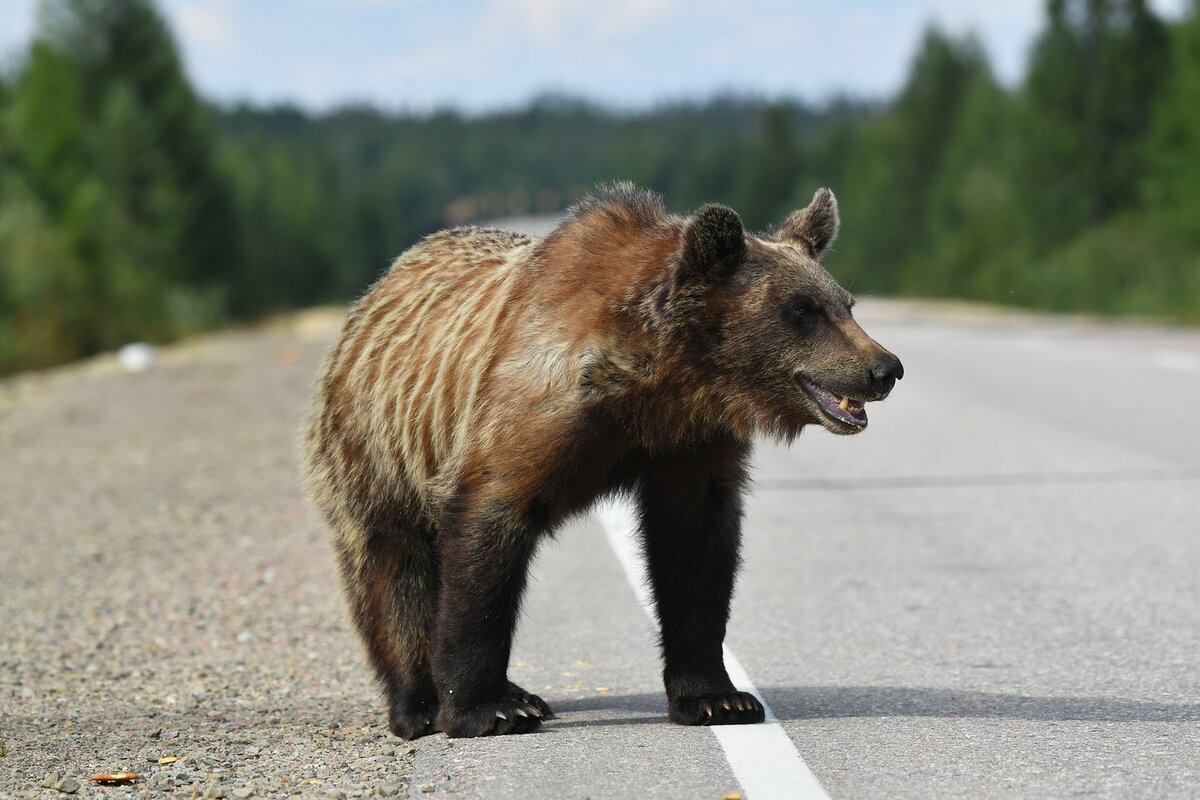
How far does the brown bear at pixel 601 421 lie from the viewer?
473 cm

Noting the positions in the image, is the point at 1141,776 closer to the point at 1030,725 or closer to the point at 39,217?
the point at 1030,725

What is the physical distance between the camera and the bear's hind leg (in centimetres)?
520

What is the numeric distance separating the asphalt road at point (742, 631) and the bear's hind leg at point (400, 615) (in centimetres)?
14

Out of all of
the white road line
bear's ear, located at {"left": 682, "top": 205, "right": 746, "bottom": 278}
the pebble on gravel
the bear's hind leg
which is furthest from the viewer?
the bear's hind leg

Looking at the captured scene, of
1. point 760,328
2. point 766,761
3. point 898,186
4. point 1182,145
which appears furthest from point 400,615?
point 898,186

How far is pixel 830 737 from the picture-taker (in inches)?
191

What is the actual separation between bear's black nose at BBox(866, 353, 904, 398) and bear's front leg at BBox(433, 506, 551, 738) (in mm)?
1082

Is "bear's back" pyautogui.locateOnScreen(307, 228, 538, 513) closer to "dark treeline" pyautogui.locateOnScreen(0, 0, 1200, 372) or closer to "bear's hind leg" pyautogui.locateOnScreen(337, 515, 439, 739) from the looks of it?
"bear's hind leg" pyautogui.locateOnScreen(337, 515, 439, 739)

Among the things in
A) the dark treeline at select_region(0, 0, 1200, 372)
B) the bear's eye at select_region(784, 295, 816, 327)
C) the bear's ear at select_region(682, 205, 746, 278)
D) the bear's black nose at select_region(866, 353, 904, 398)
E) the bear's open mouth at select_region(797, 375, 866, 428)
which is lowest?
the dark treeline at select_region(0, 0, 1200, 372)

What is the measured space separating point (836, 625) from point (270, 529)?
13.8 ft

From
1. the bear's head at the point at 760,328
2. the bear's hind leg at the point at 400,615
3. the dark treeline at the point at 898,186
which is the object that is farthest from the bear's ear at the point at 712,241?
the dark treeline at the point at 898,186

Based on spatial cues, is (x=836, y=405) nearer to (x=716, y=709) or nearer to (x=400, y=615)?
(x=716, y=709)

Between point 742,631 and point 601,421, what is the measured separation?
227cm

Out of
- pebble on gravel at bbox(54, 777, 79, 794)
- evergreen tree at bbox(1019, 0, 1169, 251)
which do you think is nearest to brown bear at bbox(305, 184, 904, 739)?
pebble on gravel at bbox(54, 777, 79, 794)
